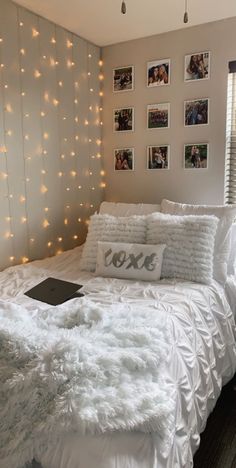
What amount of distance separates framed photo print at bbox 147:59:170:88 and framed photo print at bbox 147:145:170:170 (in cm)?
49

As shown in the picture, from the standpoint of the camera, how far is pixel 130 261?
6.99 ft

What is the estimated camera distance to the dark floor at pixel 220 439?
1584 millimetres

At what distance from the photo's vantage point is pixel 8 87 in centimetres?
231

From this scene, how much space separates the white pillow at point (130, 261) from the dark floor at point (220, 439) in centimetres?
79

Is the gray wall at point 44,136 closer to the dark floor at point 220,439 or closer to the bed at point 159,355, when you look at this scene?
the bed at point 159,355

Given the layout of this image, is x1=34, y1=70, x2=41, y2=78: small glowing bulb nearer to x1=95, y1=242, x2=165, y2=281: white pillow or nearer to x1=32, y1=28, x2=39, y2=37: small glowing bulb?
x1=32, y1=28, x2=39, y2=37: small glowing bulb

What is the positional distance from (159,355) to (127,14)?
227cm

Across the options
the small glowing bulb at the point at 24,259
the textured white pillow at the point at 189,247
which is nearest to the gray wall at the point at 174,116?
the textured white pillow at the point at 189,247

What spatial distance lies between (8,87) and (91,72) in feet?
3.08

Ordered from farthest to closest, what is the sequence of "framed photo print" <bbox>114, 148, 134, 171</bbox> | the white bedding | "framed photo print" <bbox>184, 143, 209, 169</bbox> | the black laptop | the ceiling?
"framed photo print" <bbox>114, 148, 134, 171</bbox>
"framed photo print" <bbox>184, 143, 209, 169</bbox>
the ceiling
the black laptop
the white bedding

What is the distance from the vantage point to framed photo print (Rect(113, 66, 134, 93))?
2957mm

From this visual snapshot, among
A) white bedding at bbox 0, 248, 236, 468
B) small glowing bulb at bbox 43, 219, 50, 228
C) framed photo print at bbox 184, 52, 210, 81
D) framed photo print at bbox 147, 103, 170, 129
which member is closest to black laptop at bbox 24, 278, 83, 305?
white bedding at bbox 0, 248, 236, 468

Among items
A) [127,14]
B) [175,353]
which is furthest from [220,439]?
[127,14]

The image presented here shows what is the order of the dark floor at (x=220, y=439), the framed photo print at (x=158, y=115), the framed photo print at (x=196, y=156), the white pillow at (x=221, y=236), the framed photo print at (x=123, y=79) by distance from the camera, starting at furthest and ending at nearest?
the framed photo print at (x=123, y=79) → the framed photo print at (x=158, y=115) → the framed photo print at (x=196, y=156) → the white pillow at (x=221, y=236) → the dark floor at (x=220, y=439)
